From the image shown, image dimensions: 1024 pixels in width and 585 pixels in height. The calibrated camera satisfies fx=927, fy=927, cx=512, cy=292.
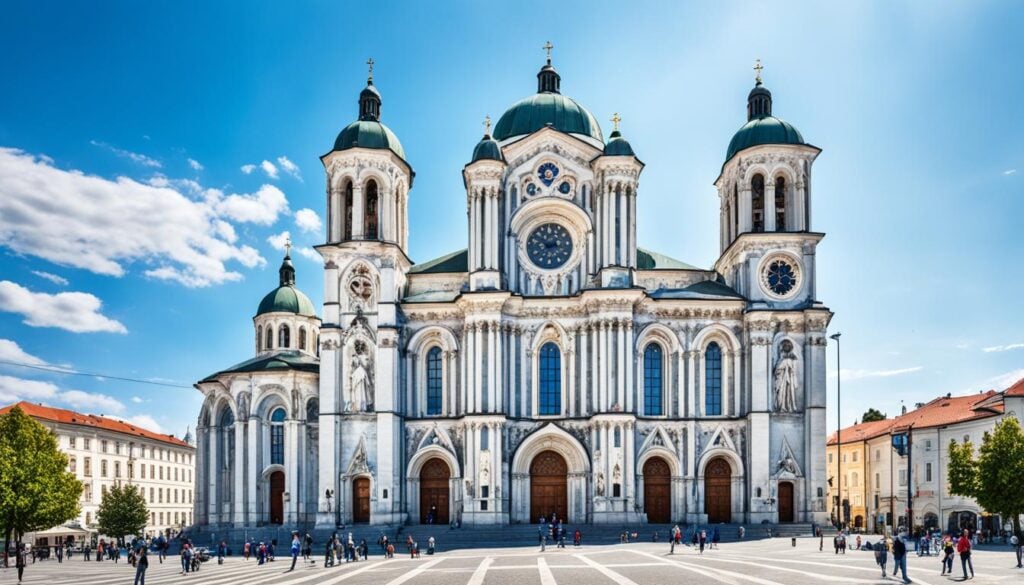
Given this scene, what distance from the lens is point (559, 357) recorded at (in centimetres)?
5562

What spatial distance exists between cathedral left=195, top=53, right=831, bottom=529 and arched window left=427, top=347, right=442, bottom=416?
0.09m

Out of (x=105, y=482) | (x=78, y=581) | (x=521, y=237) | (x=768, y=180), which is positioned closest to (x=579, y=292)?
(x=521, y=237)

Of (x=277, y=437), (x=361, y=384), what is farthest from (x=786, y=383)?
(x=277, y=437)

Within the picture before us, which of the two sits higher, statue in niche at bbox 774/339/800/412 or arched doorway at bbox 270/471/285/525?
statue in niche at bbox 774/339/800/412

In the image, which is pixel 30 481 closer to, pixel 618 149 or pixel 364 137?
pixel 364 137

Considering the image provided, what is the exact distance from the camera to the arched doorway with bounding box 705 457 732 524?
54125mm

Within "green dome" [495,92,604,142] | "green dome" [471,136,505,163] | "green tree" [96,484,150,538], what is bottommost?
"green tree" [96,484,150,538]

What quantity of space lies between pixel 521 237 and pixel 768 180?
15.2m

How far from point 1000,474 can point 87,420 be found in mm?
71894

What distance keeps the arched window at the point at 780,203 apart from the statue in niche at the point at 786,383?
8.00 meters

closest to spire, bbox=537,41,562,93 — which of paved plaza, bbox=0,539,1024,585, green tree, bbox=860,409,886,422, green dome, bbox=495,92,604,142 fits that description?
green dome, bbox=495,92,604,142

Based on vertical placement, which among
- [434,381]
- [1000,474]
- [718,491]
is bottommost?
[718,491]

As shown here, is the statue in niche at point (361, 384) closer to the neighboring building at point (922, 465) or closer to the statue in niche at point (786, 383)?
the statue in niche at point (786, 383)

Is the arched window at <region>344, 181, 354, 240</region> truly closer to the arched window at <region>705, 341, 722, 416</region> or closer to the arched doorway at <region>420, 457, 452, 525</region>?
the arched doorway at <region>420, 457, 452, 525</region>
